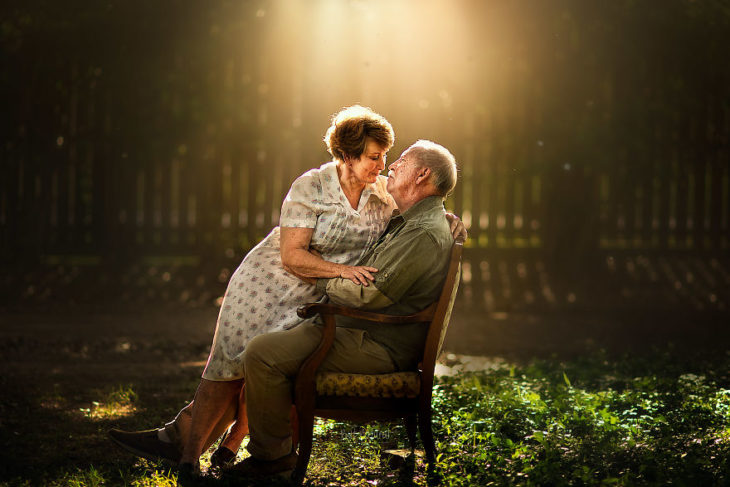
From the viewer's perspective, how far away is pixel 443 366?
23.0 feet

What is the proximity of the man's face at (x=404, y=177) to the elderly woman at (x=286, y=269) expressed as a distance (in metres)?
0.09

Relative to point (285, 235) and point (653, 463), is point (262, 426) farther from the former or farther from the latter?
point (653, 463)

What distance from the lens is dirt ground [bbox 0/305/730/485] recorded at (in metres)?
4.94

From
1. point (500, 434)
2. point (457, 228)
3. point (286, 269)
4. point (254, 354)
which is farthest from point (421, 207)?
point (500, 434)

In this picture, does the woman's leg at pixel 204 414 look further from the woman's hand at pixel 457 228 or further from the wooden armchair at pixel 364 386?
the woman's hand at pixel 457 228

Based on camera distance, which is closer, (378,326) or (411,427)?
(378,326)

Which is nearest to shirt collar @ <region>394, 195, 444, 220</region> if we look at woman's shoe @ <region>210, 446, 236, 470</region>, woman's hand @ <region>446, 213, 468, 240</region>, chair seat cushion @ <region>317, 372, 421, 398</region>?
woman's hand @ <region>446, 213, 468, 240</region>

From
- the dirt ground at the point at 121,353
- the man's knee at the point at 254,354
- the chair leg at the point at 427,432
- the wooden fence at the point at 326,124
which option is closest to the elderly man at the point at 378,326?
the man's knee at the point at 254,354

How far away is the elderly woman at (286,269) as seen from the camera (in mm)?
4238

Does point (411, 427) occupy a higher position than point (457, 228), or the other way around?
point (457, 228)

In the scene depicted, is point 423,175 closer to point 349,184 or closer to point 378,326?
point 349,184

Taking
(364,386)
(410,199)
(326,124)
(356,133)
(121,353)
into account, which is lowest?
(121,353)

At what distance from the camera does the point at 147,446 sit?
14.3 ft

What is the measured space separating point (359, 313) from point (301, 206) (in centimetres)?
61
